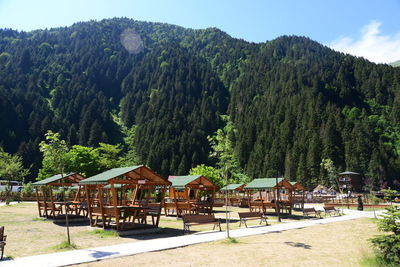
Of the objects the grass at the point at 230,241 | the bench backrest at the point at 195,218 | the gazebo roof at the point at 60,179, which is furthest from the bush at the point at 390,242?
the gazebo roof at the point at 60,179

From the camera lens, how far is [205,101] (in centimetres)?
13925

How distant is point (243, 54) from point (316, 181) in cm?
11287

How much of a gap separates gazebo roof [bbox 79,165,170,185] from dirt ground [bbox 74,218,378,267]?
5571mm

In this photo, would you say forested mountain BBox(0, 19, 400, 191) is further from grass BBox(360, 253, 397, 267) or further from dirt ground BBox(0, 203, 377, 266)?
grass BBox(360, 253, 397, 267)

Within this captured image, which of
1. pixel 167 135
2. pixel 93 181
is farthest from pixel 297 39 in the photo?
pixel 93 181

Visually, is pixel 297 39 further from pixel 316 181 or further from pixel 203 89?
pixel 316 181

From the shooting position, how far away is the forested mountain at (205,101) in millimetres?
95500

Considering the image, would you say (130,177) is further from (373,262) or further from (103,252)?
(373,262)

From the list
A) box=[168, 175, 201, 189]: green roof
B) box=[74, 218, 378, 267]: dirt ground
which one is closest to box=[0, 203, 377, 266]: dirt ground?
box=[74, 218, 378, 267]: dirt ground

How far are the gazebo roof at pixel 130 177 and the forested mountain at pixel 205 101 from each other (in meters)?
69.2

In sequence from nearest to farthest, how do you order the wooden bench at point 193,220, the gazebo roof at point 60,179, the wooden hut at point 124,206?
the wooden hut at point 124,206
the wooden bench at point 193,220
the gazebo roof at point 60,179

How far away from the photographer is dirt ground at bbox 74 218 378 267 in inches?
355

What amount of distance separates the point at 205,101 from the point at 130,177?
407ft

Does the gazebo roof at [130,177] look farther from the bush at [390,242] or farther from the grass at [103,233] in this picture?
the bush at [390,242]
